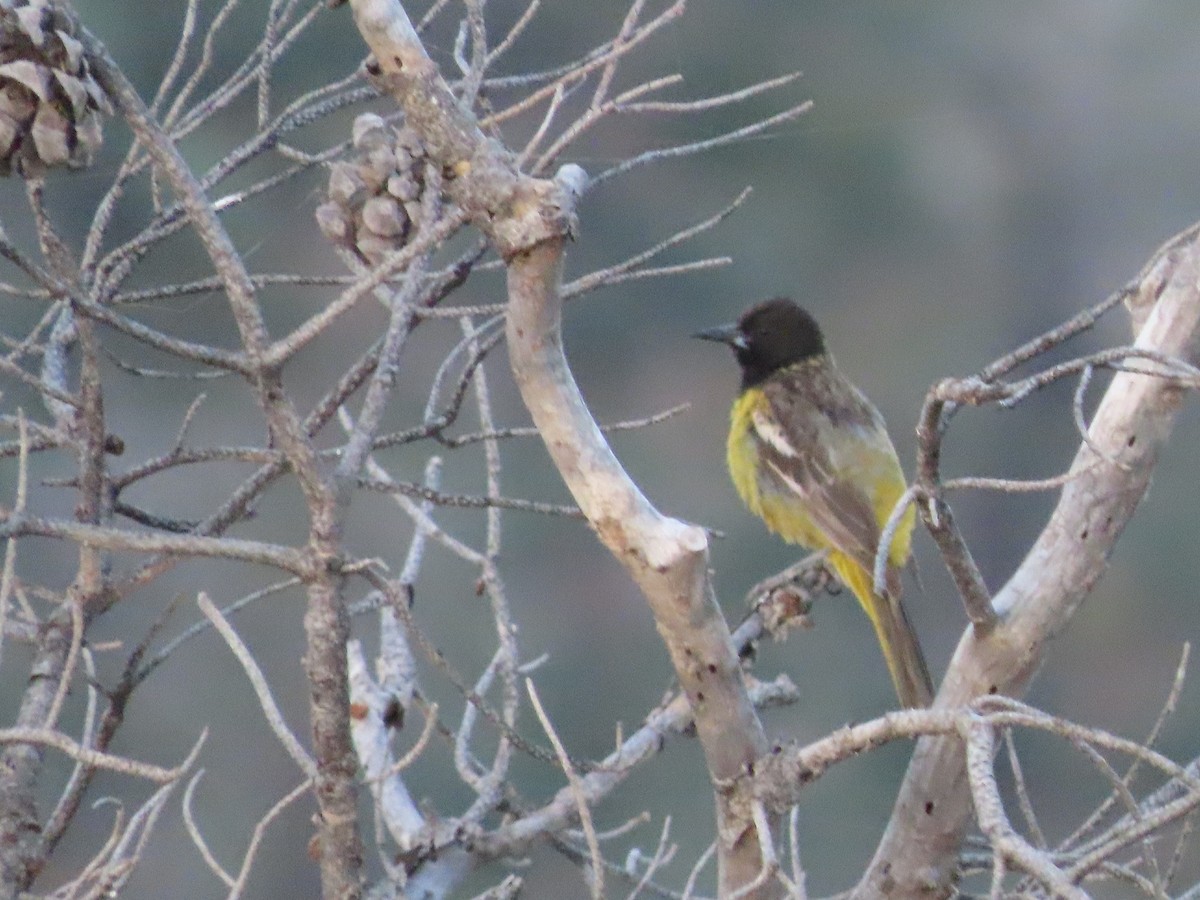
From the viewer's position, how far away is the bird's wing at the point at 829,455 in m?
2.91

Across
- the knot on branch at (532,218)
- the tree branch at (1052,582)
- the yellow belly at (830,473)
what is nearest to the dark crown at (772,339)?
the yellow belly at (830,473)

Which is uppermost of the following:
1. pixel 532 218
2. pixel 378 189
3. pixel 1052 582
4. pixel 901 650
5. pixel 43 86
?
pixel 43 86

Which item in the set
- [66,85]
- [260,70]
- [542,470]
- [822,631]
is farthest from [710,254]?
[66,85]

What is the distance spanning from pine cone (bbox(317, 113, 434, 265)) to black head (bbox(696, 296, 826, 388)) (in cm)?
197

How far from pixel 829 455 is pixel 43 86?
6.79 feet

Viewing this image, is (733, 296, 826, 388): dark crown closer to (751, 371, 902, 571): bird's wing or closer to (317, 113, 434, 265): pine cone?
(751, 371, 902, 571): bird's wing

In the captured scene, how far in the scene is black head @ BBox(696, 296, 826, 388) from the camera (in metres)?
3.39

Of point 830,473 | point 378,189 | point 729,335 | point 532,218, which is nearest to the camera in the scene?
point 532,218

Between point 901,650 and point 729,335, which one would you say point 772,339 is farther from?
point 901,650

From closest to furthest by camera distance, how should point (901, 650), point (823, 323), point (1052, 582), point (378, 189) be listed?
point (378, 189)
point (1052, 582)
point (901, 650)
point (823, 323)

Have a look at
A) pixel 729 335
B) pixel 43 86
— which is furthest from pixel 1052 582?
pixel 729 335

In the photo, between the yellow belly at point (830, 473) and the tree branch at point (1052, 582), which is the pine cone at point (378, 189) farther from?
the yellow belly at point (830, 473)

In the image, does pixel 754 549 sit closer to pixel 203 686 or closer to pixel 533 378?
pixel 203 686

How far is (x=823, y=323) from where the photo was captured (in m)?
6.14
